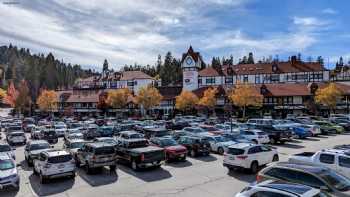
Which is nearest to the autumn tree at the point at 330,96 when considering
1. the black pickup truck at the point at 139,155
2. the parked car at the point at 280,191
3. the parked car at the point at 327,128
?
the parked car at the point at 327,128

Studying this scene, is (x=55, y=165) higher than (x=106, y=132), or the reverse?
(x=55, y=165)

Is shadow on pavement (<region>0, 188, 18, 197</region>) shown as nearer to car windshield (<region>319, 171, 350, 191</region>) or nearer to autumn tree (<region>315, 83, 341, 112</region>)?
car windshield (<region>319, 171, 350, 191</region>)

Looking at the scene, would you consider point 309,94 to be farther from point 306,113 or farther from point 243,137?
point 243,137

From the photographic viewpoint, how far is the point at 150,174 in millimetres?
20125

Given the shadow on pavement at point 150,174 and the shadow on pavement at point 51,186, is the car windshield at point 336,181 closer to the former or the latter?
the shadow on pavement at point 150,174

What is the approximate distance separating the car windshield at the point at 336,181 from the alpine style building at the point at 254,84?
53663 mm

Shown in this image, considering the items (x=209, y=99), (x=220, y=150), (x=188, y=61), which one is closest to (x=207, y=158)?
(x=220, y=150)

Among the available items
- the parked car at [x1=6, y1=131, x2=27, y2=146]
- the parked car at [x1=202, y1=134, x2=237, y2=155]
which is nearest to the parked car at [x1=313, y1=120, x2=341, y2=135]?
the parked car at [x1=202, y1=134, x2=237, y2=155]

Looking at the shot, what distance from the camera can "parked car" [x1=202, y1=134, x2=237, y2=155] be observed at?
27.0m

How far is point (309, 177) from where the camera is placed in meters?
12.5

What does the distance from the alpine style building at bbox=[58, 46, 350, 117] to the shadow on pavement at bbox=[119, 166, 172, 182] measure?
162 ft

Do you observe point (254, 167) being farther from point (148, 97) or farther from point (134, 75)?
point (134, 75)

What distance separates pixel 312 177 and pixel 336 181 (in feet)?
2.82

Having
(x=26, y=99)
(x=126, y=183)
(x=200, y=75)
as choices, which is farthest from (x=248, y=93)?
(x=26, y=99)
